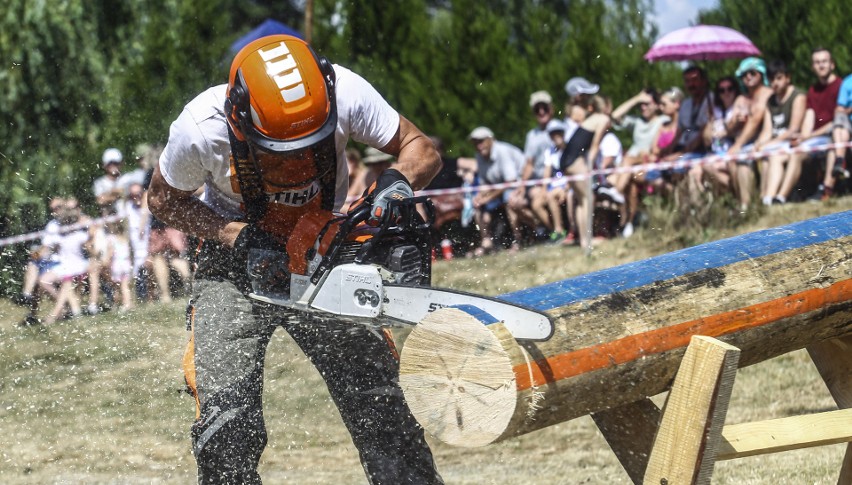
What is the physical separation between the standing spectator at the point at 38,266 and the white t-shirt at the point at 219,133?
5748mm

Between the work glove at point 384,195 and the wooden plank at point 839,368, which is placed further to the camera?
the wooden plank at point 839,368

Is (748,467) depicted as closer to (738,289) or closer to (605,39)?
(738,289)

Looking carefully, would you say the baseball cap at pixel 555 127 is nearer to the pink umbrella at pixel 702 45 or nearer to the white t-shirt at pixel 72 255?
the pink umbrella at pixel 702 45

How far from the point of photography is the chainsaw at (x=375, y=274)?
3031mm

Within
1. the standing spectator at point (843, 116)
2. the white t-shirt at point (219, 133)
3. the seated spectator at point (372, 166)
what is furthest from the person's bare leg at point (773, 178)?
the white t-shirt at point (219, 133)

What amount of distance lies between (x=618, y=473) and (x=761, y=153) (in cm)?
452

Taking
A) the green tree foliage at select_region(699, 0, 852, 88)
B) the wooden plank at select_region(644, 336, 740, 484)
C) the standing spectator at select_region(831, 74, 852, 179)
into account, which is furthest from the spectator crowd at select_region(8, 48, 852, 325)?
the wooden plank at select_region(644, 336, 740, 484)

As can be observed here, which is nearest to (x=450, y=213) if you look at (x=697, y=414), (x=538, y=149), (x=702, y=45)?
(x=538, y=149)

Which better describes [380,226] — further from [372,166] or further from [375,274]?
[372,166]

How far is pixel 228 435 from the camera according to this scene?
3.31 metres

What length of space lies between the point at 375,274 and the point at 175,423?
356 cm

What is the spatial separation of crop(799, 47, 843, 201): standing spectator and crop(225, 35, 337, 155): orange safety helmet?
20.8 feet

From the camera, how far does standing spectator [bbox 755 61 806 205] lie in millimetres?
8570

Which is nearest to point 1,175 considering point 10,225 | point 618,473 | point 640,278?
point 10,225
